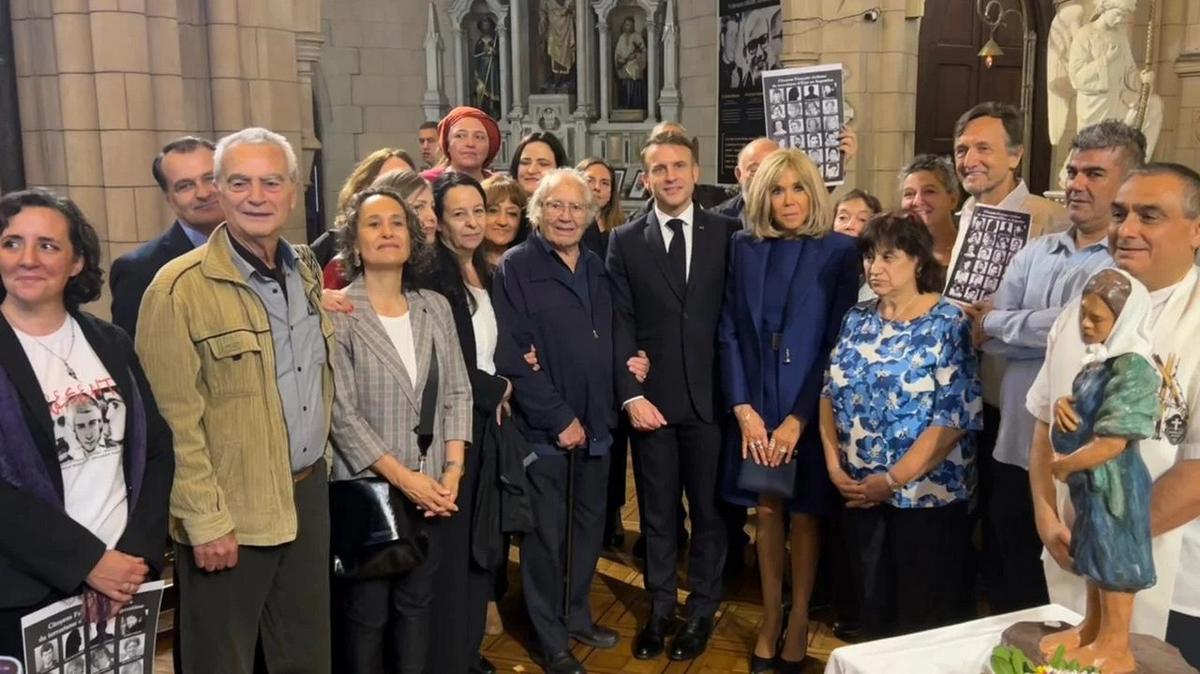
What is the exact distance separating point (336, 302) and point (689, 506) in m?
1.41

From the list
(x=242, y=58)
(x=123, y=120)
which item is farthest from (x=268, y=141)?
(x=242, y=58)

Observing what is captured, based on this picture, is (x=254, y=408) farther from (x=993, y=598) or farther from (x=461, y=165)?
(x=993, y=598)

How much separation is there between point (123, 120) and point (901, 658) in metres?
3.56

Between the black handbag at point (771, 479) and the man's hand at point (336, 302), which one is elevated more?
the man's hand at point (336, 302)

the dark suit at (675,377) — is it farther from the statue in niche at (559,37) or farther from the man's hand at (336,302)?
the statue in niche at (559,37)

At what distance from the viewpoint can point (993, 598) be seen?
3324 mm

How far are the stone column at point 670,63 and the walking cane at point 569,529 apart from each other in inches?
250

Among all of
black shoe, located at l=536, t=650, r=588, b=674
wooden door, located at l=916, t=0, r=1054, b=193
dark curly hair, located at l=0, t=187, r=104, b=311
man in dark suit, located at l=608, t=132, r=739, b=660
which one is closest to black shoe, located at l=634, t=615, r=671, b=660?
man in dark suit, located at l=608, t=132, r=739, b=660

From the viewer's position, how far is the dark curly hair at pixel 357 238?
272 cm

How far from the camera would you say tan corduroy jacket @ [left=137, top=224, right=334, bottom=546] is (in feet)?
7.30

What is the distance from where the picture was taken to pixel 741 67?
8055 mm

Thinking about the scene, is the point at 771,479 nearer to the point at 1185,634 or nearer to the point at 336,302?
the point at 1185,634

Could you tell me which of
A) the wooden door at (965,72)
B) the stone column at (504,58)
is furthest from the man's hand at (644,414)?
the stone column at (504,58)

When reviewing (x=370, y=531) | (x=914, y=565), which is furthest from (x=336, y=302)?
(x=914, y=565)
